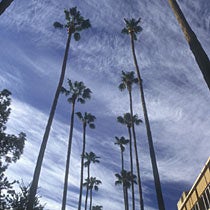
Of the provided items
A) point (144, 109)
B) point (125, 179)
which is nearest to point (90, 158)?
point (125, 179)

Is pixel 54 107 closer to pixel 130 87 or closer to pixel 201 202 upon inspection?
pixel 201 202

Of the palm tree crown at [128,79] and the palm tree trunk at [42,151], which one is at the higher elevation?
the palm tree crown at [128,79]

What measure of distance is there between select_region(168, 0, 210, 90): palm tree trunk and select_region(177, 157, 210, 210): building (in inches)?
581

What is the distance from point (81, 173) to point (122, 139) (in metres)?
16.5

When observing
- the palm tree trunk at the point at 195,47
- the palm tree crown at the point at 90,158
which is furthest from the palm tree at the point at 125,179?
the palm tree trunk at the point at 195,47

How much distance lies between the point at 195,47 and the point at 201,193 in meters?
19.2

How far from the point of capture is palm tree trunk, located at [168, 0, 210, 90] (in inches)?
249

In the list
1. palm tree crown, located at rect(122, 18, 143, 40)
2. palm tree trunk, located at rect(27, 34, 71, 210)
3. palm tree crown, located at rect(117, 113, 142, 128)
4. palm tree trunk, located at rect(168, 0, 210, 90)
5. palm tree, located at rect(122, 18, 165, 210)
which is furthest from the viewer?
palm tree crown, located at rect(117, 113, 142, 128)

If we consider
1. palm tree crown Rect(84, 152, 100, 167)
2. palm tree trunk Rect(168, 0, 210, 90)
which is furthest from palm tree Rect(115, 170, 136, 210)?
palm tree trunk Rect(168, 0, 210, 90)

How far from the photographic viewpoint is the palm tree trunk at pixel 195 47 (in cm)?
632

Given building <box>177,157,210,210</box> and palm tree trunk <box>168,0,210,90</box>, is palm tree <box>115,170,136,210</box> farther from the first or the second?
palm tree trunk <box>168,0,210,90</box>

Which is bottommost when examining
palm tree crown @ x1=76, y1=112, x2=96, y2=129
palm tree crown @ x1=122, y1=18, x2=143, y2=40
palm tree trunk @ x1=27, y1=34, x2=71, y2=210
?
palm tree trunk @ x1=27, y1=34, x2=71, y2=210

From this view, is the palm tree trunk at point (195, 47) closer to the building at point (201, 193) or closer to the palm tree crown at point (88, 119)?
the building at point (201, 193)

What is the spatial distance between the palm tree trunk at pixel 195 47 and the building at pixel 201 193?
14.8 metres
